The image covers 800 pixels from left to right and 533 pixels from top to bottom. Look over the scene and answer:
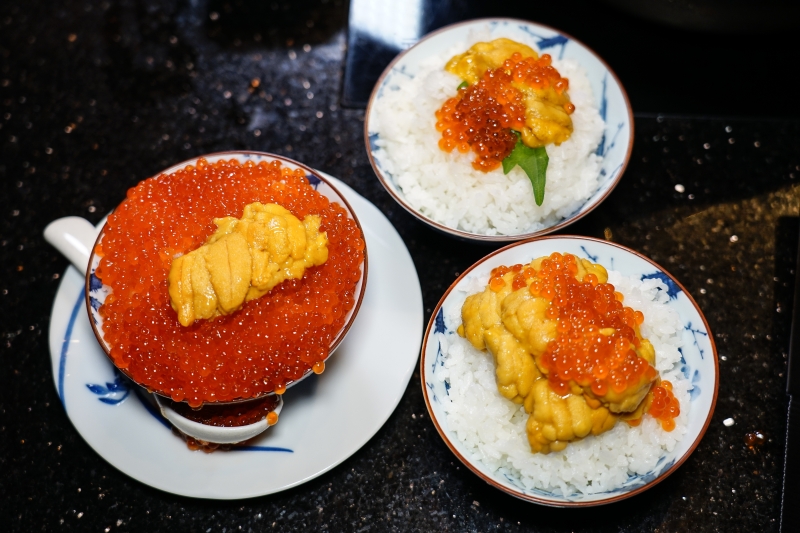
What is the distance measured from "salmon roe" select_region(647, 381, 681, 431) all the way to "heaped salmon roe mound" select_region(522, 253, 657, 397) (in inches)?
5.3

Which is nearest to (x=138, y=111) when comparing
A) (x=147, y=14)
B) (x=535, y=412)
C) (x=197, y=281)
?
(x=147, y=14)

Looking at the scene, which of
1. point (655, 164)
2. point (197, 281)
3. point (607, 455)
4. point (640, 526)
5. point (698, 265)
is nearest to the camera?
point (197, 281)

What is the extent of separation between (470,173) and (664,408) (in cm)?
85

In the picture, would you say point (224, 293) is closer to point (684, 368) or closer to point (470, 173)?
point (470, 173)

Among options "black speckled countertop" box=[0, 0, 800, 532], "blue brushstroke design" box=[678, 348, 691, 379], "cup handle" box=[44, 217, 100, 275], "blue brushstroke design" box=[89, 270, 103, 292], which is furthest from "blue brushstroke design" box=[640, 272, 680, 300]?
"cup handle" box=[44, 217, 100, 275]

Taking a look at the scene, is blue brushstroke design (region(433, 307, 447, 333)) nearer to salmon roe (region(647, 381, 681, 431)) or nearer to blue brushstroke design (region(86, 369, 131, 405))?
salmon roe (region(647, 381, 681, 431))

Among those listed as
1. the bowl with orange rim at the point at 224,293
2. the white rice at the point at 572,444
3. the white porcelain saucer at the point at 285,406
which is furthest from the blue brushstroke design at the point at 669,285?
the bowl with orange rim at the point at 224,293

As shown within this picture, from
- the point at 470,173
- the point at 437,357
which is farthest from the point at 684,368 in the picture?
the point at 470,173

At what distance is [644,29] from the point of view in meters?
2.51

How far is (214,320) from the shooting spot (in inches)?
64.4

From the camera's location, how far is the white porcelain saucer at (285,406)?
5.95 ft

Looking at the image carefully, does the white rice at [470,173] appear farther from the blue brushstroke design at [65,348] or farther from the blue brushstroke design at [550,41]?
the blue brushstroke design at [65,348]

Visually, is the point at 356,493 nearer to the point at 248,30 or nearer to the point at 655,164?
the point at 655,164

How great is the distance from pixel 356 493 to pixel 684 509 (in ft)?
3.01
